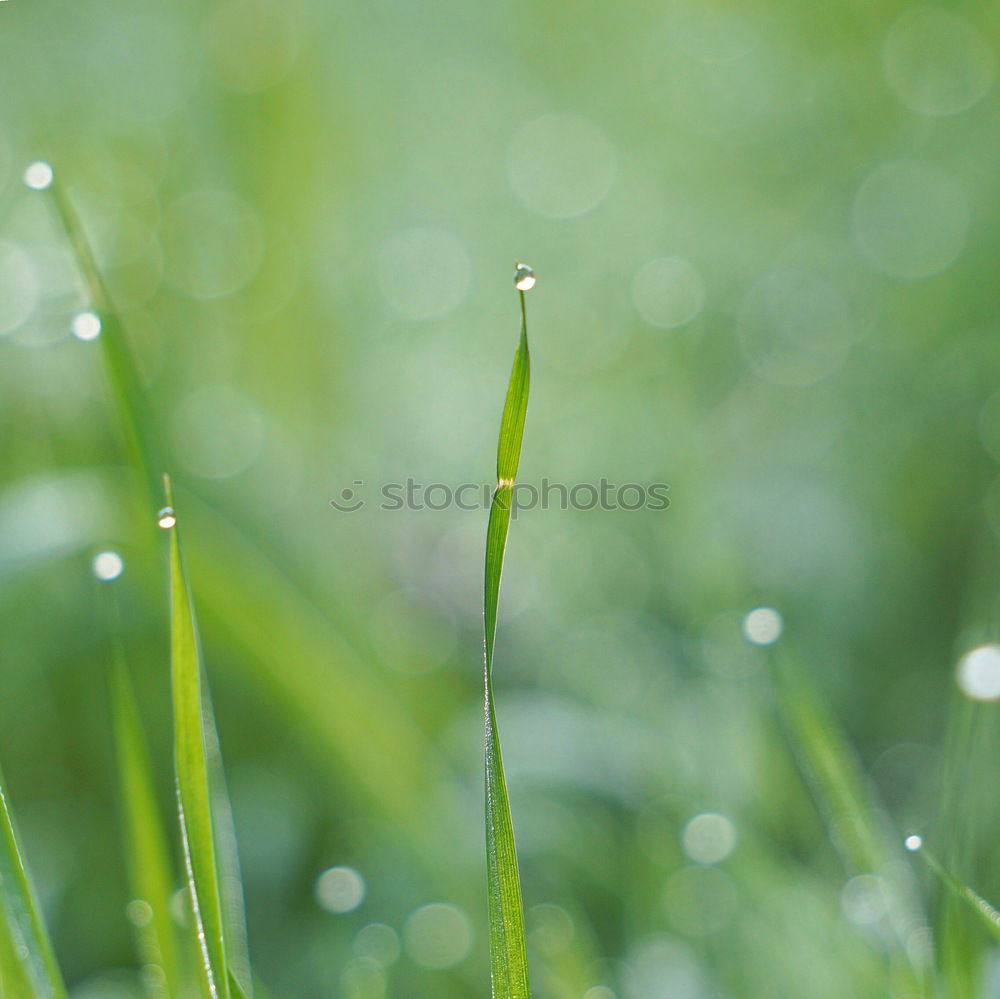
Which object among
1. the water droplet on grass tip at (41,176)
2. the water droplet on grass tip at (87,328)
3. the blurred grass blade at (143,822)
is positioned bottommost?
the blurred grass blade at (143,822)

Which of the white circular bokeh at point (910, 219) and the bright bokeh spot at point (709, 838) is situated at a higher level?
the white circular bokeh at point (910, 219)

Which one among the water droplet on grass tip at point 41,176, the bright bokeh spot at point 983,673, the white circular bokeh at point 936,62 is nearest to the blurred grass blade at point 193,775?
the water droplet on grass tip at point 41,176

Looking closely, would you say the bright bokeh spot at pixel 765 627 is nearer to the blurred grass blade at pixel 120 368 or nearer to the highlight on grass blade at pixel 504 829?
the highlight on grass blade at pixel 504 829

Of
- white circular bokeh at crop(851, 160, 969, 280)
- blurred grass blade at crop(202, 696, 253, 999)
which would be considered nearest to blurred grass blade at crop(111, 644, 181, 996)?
blurred grass blade at crop(202, 696, 253, 999)

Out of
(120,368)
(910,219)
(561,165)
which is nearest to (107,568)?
(120,368)

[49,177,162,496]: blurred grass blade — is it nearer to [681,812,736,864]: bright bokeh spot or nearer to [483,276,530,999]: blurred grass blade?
[483,276,530,999]: blurred grass blade

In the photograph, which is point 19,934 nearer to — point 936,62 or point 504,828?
point 504,828
